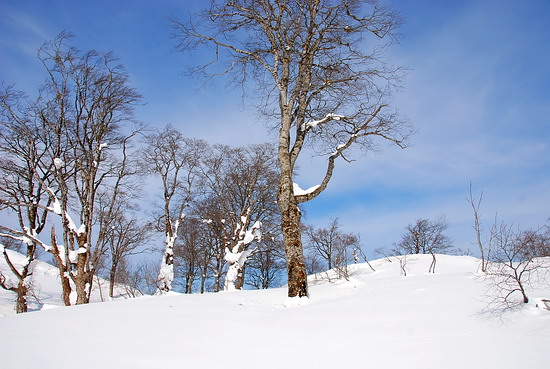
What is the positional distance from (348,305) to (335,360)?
7.18 feet

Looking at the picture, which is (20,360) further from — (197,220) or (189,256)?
(189,256)

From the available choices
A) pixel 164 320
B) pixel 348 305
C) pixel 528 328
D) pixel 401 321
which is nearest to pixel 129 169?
pixel 164 320

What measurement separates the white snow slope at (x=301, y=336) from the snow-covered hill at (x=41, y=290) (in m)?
16.5

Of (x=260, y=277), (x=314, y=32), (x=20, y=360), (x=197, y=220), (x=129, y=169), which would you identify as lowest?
(x=260, y=277)

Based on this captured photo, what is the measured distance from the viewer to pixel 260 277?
29.5 meters

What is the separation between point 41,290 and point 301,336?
96.2 ft

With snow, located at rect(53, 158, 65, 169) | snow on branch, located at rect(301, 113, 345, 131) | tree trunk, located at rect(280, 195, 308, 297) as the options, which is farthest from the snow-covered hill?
snow on branch, located at rect(301, 113, 345, 131)

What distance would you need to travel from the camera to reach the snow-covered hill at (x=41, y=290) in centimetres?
1807

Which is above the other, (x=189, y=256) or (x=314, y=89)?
(x=314, y=89)

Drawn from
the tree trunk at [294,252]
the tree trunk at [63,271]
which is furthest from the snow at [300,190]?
the tree trunk at [63,271]

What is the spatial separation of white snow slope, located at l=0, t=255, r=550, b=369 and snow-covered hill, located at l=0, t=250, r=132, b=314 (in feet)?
54.2

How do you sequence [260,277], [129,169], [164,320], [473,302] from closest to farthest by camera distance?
1. [473,302]
2. [164,320]
3. [129,169]
4. [260,277]

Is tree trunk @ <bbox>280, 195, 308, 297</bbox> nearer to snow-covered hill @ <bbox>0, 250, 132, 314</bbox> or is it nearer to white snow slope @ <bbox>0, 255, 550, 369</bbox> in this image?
white snow slope @ <bbox>0, 255, 550, 369</bbox>

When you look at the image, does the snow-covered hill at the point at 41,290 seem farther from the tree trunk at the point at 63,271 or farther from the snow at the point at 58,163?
the snow at the point at 58,163
